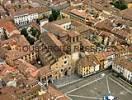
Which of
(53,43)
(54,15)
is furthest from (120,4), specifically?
(53,43)

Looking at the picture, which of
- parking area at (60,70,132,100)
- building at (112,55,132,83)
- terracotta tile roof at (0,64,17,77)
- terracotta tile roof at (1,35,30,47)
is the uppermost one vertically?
terracotta tile roof at (1,35,30,47)

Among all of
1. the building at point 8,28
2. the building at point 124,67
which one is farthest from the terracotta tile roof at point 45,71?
the building at point 8,28

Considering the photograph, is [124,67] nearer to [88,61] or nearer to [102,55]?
[102,55]

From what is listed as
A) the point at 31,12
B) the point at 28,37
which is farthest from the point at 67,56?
the point at 31,12

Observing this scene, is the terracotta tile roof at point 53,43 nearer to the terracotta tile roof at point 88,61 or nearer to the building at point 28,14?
the terracotta tile roof at point 88,61

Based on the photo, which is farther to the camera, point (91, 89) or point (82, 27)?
point (82, 27)

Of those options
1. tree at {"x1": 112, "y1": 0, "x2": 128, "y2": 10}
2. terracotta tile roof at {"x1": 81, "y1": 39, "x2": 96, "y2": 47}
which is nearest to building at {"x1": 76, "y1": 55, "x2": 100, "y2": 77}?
terracotta tile roof at {"x1": 81, "y1": 39, "x2": 96, "y2": 47}

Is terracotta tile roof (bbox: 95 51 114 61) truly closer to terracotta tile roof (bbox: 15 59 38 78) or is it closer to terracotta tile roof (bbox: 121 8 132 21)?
terracotta tile roof (bbox: 15 59 38 78)

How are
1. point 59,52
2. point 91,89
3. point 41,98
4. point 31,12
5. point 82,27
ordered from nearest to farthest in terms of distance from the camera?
point 41,98
point 91,89
point 59,52
point 82,27
point 31,12

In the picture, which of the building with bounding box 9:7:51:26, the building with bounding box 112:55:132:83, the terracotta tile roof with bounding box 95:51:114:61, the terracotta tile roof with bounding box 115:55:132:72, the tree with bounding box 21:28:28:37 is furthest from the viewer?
the building with bounding box 9:7:51:26

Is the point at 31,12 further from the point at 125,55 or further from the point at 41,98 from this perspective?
the point at 41,98
